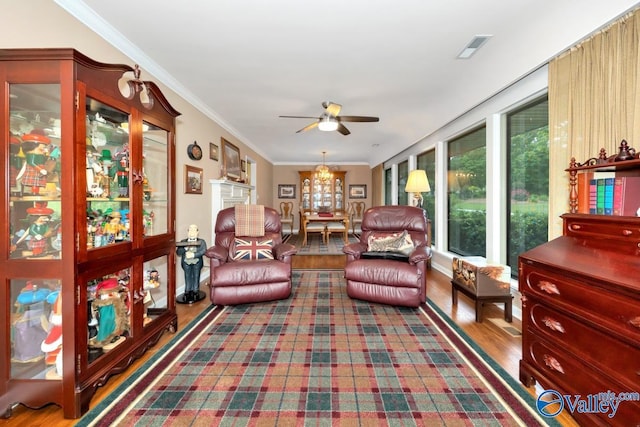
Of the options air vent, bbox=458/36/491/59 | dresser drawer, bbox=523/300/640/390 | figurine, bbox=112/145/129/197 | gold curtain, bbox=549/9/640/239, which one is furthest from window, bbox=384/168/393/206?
figurine, bbox=112/145/129/197

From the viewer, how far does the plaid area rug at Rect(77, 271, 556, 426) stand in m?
1.50

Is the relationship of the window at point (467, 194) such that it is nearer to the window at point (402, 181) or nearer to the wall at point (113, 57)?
the window at point (402, 181)

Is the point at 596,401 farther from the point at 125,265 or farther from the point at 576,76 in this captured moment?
the point at 125,265

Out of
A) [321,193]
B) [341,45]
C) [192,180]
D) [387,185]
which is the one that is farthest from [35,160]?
[321,193]

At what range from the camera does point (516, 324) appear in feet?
8.41

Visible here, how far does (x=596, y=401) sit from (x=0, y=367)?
2.92 m

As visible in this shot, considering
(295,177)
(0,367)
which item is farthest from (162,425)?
(295,177)

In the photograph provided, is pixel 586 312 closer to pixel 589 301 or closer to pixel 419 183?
pixel 589 301

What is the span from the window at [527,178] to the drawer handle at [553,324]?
56.3 inches

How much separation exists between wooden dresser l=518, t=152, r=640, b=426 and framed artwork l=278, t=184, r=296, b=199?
8.58 meters

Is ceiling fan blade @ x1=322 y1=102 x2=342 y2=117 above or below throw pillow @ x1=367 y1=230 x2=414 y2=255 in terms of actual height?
above

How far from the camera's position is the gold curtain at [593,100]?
1.66m

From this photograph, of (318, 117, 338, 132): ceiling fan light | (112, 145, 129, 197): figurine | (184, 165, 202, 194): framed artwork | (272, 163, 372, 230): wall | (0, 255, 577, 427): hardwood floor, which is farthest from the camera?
(272, 163, 372, 230): wall

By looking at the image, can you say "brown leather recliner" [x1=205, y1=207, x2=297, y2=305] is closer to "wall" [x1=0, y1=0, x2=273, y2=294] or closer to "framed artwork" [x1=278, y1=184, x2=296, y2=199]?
"wall" [x1=0, y1=0, x2=273, y2=294]
